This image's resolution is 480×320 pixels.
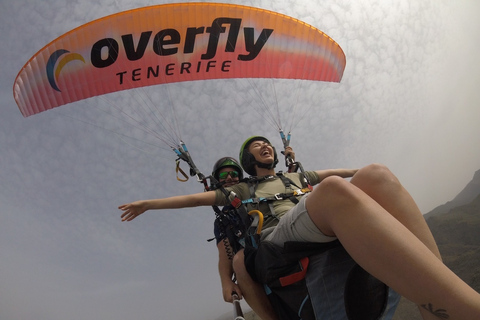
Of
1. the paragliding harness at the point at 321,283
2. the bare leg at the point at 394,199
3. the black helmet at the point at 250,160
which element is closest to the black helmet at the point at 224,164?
the black helmet at the point at 250,160

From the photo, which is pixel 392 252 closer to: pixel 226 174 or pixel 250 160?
pixel 250 160

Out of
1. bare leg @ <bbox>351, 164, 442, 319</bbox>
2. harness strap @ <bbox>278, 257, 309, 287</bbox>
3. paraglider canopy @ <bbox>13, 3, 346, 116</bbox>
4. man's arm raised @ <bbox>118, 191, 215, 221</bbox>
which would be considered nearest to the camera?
bare leg @ <bbox>351, 164, 442, 319</bbox>

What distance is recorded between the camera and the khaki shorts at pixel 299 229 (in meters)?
1.78

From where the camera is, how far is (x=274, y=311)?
2477mm

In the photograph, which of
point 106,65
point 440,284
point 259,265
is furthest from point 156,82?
point 440,284

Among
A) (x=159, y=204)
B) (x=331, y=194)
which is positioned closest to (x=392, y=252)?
(x=331, y=194)

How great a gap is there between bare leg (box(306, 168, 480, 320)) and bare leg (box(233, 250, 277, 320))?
1.16 metres

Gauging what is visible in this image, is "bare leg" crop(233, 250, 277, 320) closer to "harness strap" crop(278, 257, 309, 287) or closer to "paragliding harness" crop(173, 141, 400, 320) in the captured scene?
"paragliding harness" crop(173, 141, 400, 320)

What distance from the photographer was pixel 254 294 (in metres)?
2.38

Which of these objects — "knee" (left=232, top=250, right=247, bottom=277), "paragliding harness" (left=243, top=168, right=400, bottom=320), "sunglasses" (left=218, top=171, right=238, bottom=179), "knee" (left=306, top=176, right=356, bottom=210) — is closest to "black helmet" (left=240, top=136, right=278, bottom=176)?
"sunglasses" (left=218, top=171, right=238, bottom=179)

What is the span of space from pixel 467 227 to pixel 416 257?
38.1 meters

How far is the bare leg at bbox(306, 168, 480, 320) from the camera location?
3.82 feet

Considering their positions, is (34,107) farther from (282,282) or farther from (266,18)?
(282,282)

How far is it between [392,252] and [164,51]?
6086 millimetres
